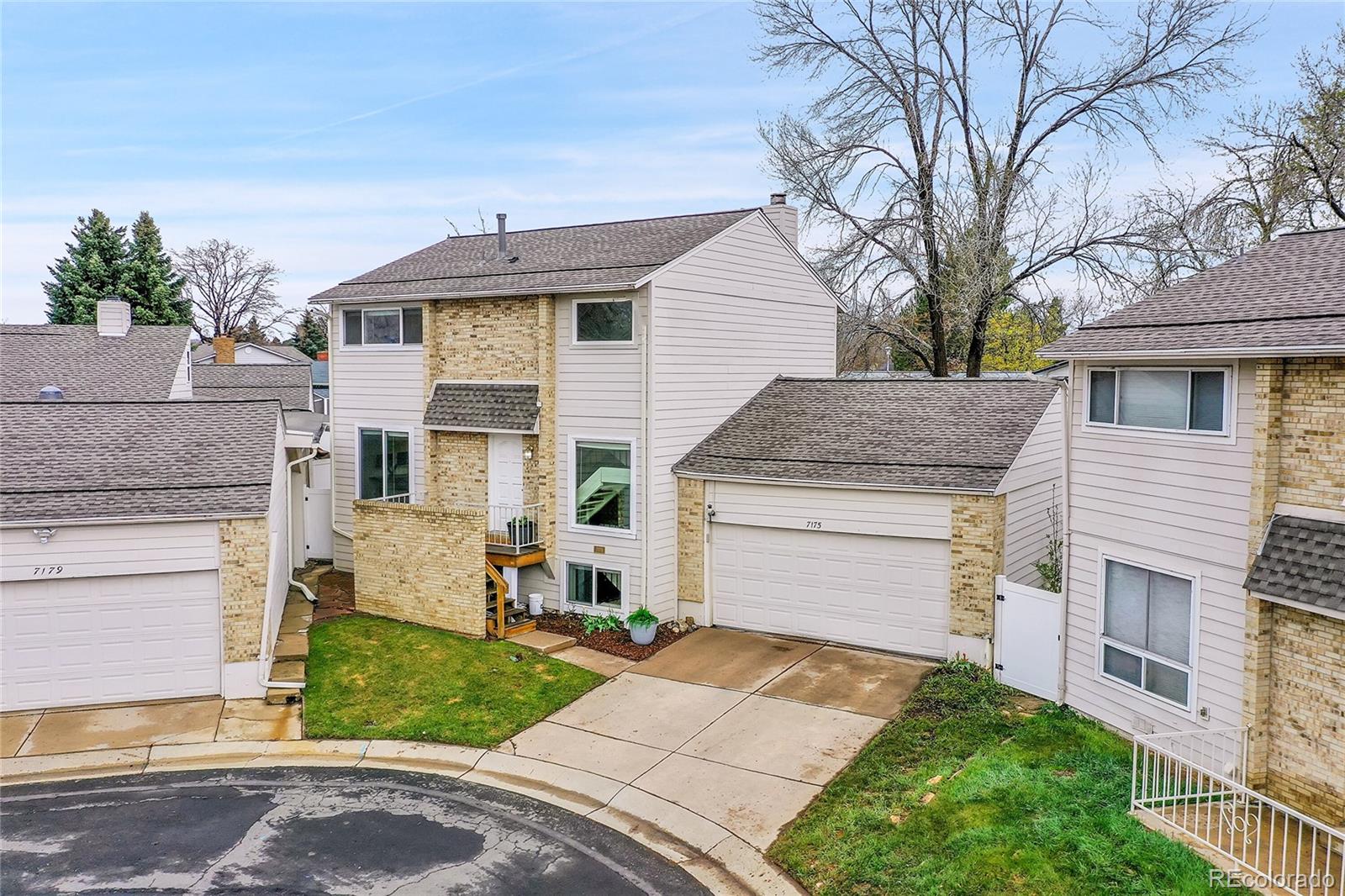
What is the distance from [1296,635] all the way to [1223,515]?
141 cm

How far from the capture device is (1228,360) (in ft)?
31.2

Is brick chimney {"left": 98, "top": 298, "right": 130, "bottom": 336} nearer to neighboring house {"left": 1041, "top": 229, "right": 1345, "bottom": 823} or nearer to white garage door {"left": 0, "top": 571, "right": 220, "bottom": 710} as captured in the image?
white garage door {"left": 0, "top": 571, "right": 220, "bottom": 710}

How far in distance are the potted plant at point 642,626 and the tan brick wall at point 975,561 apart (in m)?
5.07

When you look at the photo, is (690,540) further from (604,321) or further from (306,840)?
(306,840)

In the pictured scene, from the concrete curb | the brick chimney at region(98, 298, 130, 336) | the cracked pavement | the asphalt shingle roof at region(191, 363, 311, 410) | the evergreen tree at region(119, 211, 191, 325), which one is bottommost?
the cracked pavement

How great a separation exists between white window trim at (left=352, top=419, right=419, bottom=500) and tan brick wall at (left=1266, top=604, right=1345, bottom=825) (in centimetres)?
1526

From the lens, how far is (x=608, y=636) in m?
15.7

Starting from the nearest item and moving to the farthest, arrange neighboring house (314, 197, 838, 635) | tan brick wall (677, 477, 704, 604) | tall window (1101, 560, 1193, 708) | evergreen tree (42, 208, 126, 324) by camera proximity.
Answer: tall window (1101, 560, 1193, 708) < neighboring house (314, 197, 838, 635) < tan brick wall (677, 477, 704, 604) < evergreen tree (42, 208, 126, 324)

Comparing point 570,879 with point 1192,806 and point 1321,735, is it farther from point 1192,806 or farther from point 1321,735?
point 1321,735

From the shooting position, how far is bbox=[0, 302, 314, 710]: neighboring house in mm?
12359

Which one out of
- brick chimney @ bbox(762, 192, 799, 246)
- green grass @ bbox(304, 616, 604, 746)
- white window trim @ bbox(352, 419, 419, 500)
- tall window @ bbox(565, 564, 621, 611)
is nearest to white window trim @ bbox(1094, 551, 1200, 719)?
green grass @ bbox(304, 616, 604, 746)

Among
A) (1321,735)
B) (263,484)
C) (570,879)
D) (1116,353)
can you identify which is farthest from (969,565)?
(263,484)

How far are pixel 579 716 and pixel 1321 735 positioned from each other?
8.73 metres

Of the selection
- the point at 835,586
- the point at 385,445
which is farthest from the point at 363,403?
the point at 835,586
